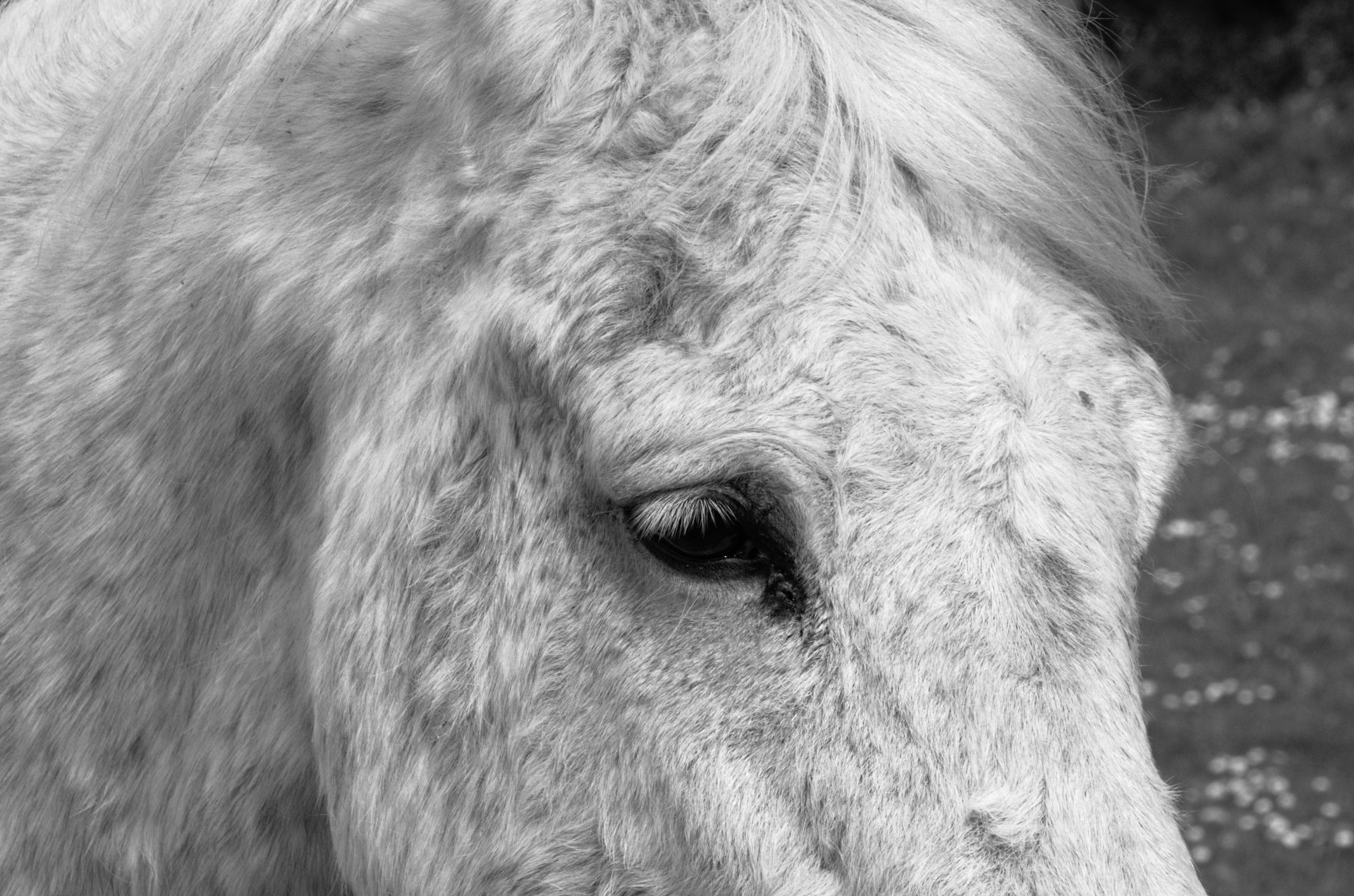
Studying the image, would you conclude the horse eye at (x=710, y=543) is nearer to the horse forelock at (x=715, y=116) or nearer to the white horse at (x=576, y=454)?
the white horse at (x=576, y=454)

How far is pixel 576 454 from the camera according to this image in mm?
1753

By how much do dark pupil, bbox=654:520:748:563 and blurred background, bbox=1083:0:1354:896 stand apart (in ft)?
2.27

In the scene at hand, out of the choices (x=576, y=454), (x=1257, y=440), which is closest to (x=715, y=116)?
(x=576, y=454)

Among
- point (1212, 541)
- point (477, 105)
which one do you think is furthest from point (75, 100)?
point (1212, 541)

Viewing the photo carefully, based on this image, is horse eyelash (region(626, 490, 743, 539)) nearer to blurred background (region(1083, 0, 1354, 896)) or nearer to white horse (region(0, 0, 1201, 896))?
white horse (region(0, 0, 1201, 896))

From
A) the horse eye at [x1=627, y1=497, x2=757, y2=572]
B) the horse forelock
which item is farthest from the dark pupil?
the horse forelock

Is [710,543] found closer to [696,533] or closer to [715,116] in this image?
[696,533]

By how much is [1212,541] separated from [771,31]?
24.0 ft

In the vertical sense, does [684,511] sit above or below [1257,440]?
above

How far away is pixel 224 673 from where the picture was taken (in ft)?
6.56

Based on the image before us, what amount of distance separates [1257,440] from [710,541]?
27.4ft

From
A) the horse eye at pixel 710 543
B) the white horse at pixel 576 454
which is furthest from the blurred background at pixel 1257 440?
the horse eye at pixel 710 543

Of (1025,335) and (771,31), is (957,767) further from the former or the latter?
(771,31)

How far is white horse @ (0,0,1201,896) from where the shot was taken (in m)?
1.59
